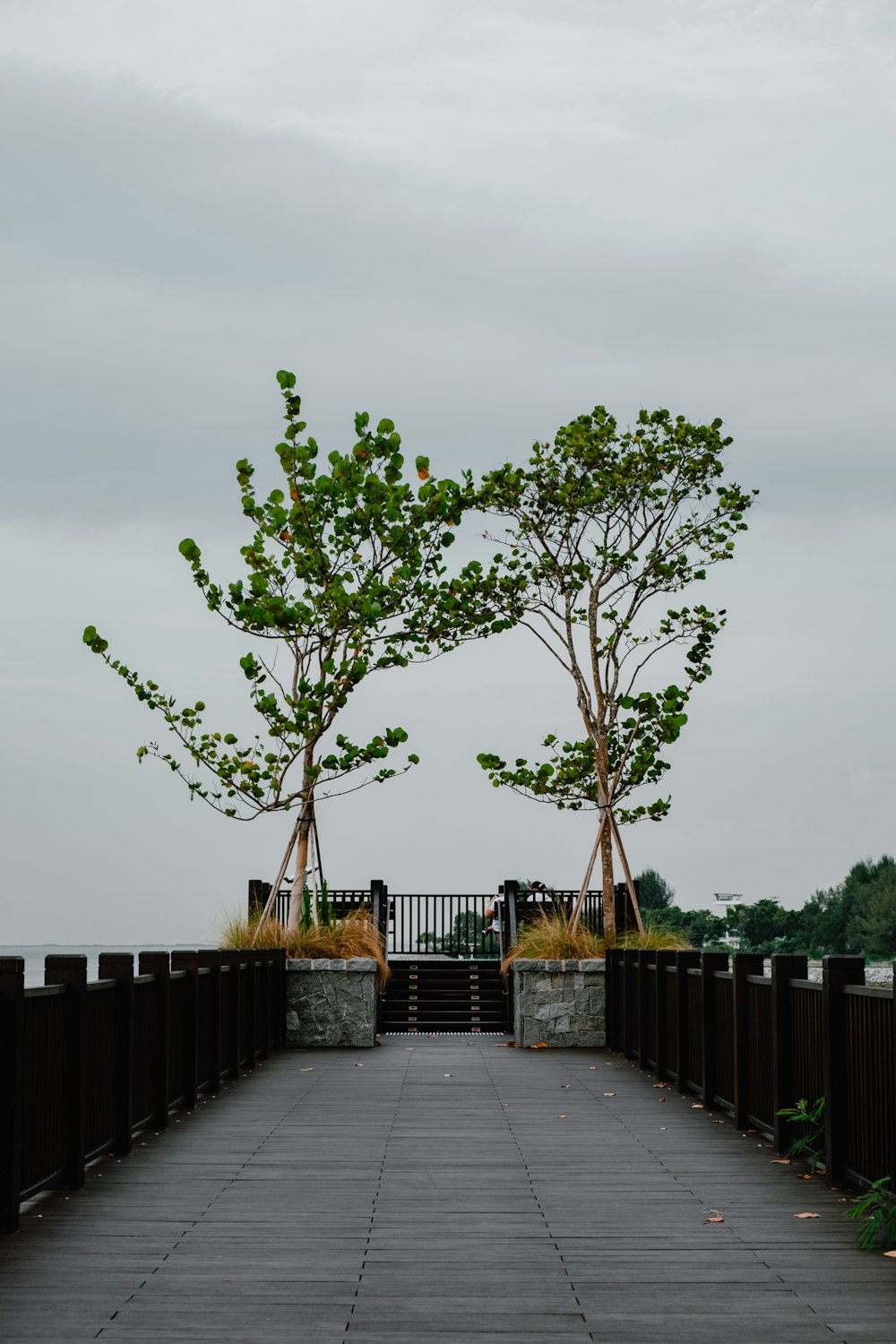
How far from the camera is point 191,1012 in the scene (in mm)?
11078

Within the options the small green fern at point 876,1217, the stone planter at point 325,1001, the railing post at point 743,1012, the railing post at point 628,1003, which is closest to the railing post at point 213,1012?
the railing post at point 743,1012

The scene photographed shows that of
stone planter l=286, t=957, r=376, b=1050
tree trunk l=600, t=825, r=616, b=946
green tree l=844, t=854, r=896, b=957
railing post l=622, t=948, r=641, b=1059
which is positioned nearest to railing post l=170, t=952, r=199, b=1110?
railing post l=622, t=948, r=641, b=1059

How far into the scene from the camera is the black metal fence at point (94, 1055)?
21.6ft

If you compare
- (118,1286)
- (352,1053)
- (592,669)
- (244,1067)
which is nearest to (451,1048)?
(352,1053)

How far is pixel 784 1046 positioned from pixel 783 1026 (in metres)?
0.11

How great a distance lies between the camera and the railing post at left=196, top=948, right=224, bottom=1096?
40.0ft

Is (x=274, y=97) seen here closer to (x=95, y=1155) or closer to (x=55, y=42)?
(x=55, y=42)

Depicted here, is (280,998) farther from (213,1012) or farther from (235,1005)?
(213,1012)

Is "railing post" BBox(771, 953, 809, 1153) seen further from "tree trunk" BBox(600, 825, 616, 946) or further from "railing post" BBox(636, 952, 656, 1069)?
"tree trunk" BBox(600, 825, 616, 946)

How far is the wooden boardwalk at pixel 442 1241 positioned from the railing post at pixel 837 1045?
309 mm

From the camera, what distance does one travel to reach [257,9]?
1410 centimetres

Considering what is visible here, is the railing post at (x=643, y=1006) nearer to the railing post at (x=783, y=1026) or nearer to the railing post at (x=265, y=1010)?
the railing post at (x=265, y=1010)

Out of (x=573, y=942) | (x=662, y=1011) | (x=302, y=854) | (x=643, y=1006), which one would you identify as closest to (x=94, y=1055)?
(x=662, y=1011)

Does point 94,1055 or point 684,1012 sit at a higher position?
point 94,1055
